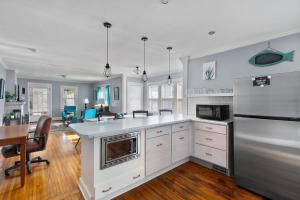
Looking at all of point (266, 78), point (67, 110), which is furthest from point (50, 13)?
point (67, 110)

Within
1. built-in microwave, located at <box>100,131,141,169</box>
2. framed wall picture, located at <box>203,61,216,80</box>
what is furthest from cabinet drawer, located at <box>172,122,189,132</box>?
framed wall picture, located at <box>203,61,216,80</box>

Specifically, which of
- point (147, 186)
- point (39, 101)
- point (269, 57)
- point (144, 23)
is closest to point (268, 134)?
point (269, 57)

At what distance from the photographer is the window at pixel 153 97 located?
6.60 m

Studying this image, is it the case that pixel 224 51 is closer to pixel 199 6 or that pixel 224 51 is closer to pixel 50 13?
pixel 199 6

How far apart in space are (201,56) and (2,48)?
4.65 metres

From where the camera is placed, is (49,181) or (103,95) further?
(103,95)

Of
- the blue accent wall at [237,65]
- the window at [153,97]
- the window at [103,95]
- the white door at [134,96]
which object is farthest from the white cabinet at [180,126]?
the window at [103,95]

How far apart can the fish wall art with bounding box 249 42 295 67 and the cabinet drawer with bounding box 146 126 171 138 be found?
2.06 m

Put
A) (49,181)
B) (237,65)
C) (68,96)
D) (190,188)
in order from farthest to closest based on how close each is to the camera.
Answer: (68,96)
(237,65)
(49,181)
(190,188)

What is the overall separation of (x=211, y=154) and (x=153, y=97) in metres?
4.26

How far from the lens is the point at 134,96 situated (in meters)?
7.06

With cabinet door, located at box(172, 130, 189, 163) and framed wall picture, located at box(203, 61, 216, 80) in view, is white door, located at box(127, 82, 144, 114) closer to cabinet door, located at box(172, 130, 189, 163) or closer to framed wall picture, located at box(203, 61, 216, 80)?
framed wall picture, located at box(203, 61, 216, 80)

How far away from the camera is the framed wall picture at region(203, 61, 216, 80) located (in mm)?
3421

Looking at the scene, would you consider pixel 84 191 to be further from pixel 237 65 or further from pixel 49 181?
pixel 237 65
